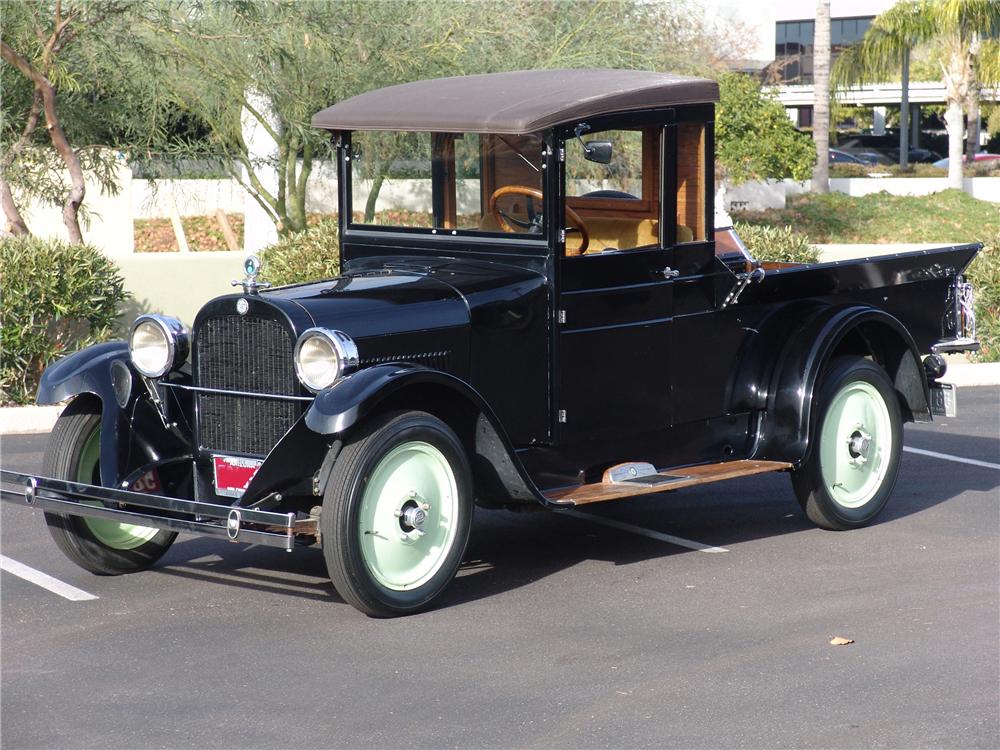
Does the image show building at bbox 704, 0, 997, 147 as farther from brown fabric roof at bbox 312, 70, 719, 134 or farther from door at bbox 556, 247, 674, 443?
door at bbox 556, 247, 674, 443

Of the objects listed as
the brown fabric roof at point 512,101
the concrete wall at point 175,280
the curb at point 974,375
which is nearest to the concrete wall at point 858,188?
the curb at point 974,375

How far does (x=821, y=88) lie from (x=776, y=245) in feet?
44.3

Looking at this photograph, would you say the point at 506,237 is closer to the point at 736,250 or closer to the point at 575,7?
the point at 736,250

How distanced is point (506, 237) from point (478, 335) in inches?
22.0

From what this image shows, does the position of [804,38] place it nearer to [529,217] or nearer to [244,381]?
[529,217]

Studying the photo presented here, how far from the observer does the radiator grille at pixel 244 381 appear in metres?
5.51

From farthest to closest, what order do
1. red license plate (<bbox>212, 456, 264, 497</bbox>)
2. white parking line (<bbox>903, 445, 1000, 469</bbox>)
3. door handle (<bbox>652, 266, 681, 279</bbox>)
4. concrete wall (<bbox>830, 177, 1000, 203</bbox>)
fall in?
1. concrete wall (<bbox>830, 177, 1000, 203</bbox>)
2. white parking line (<bbox>903, 445, 1000, 469</bbox>)
3. door handle (<bbox>652, 266, 681, 279</bbox>)
4. red license plate (<bbox>212, 456, 264, 497</bbox>)

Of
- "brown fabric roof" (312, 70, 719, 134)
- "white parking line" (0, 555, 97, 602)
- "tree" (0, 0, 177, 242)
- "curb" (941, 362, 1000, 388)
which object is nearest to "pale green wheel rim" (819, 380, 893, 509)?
"brown fabric roof" (312, 70, 719, 134)

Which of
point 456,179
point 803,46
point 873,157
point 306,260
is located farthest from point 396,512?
point 803,46

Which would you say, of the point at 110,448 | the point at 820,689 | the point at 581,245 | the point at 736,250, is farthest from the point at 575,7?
the point at 820,689

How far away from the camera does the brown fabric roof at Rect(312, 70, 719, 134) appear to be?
232 inches

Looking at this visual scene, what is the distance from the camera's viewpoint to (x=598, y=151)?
5.91 metres

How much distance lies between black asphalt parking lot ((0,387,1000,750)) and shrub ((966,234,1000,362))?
20.0 feet

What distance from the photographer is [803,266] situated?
704 cm
